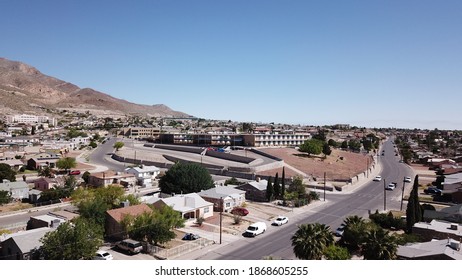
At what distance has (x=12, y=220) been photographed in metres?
37.0

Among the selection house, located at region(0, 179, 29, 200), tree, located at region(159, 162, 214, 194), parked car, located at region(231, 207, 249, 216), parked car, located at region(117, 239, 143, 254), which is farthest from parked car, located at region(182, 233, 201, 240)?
house, located at region(0, 179, 29, 200)

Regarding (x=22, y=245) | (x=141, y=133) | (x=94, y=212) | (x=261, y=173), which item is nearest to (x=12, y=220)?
(x=94, y=212)

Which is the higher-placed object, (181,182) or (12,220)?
(181,182)

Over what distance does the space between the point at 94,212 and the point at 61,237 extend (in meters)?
8.39

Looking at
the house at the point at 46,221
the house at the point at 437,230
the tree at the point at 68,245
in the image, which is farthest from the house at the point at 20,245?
the house at the point at 437,230

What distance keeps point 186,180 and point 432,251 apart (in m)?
29.5

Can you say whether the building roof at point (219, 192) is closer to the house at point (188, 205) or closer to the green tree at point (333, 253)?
the house at point (188, 205)

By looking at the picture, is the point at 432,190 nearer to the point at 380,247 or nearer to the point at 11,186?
the point at 380,247

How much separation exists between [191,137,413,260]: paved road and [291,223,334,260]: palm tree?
5654 mm

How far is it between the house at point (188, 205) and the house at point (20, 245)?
1249 cm
